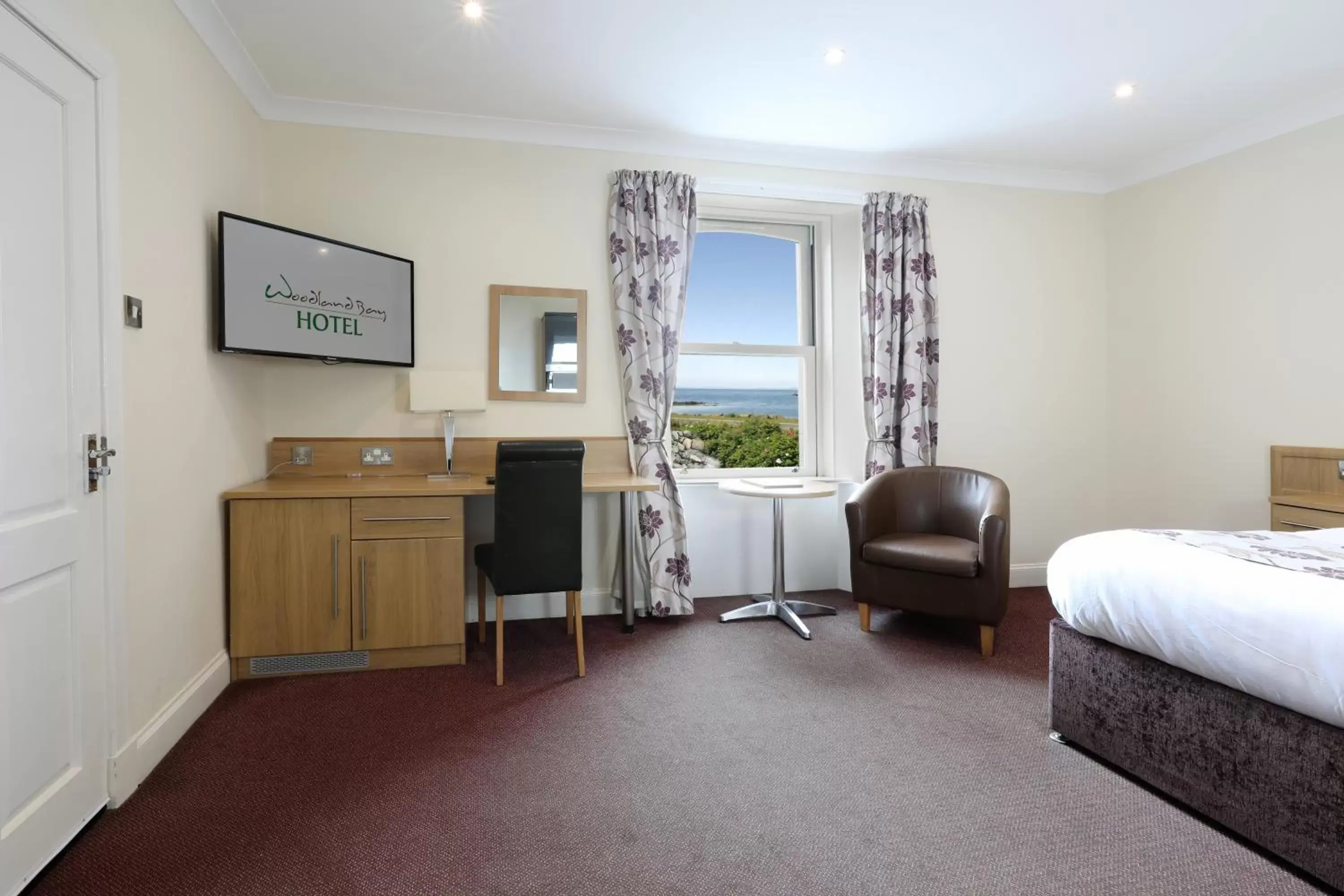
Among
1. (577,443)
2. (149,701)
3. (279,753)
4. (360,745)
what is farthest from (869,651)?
(149,701)

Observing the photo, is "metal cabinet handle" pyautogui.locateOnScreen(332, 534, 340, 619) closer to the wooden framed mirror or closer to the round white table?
the wooden framed mirror

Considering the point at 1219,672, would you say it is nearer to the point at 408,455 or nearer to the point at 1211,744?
the point at 1211,744

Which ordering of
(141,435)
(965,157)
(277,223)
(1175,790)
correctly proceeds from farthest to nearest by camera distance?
(965,157), (277,223), (141,435), (1175,790)

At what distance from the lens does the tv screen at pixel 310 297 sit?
9.04ft

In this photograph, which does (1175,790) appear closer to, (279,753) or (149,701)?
(279,753)

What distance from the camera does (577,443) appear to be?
281 centimetres

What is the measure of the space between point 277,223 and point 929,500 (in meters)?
3.76

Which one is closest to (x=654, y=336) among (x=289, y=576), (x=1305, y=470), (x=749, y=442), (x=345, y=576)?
(x=749, y=442)

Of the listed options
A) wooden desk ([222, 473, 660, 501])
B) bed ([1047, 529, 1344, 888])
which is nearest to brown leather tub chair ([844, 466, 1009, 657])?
bed ([1047, 529, 1344, 888])

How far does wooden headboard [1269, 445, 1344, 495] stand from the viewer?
3277 millimetres

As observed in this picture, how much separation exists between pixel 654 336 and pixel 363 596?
77.3 inches

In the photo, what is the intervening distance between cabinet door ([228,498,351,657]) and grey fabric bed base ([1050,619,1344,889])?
280 cm

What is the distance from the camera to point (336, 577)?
2.87 m

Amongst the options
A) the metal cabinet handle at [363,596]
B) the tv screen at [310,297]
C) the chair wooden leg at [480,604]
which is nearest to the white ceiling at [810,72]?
the tv screen at [310,297]
